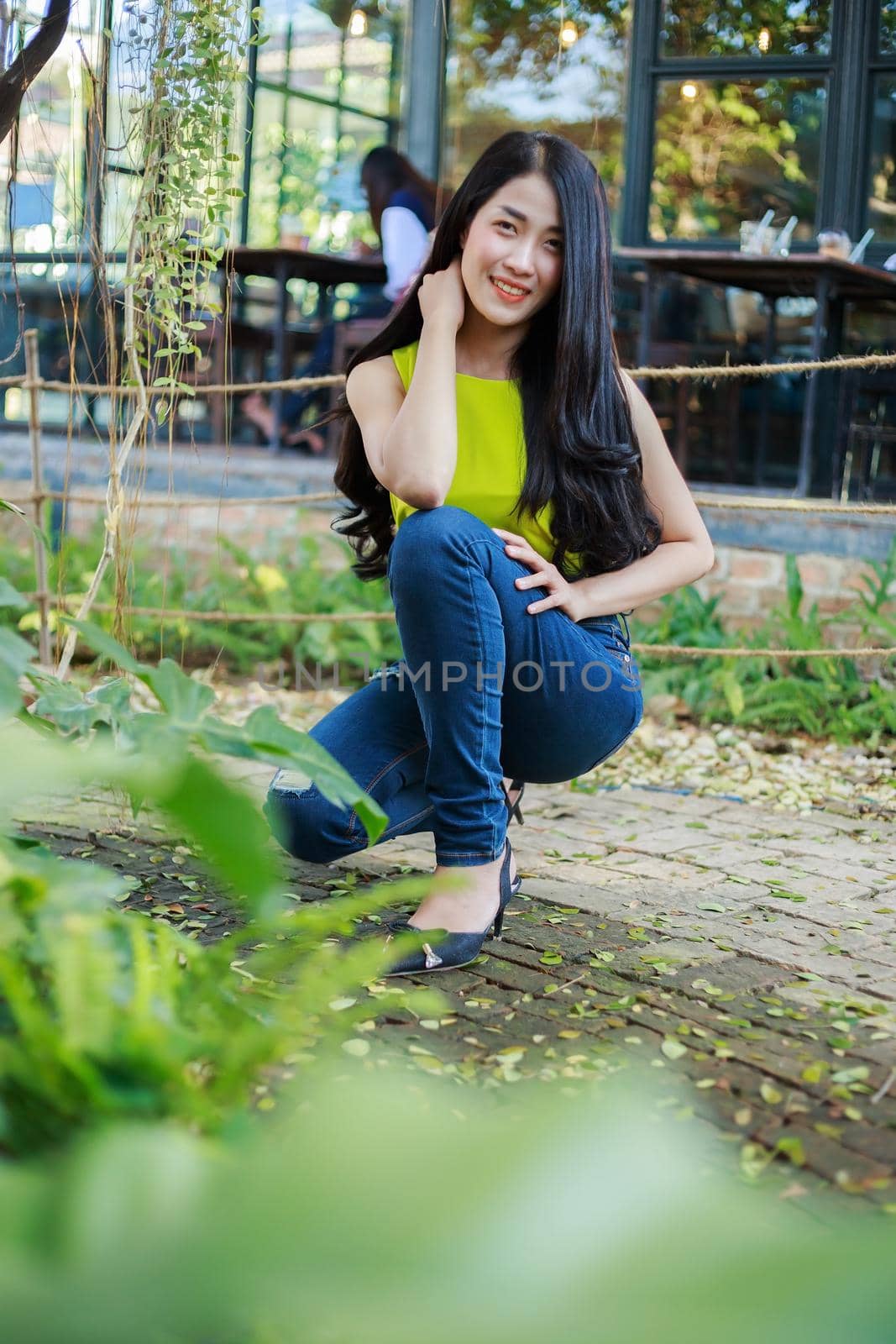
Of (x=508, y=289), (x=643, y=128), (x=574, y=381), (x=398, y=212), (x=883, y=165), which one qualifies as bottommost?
(x=574, y=381)

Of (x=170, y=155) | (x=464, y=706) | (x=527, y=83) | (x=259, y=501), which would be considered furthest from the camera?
(x=527, y=83)

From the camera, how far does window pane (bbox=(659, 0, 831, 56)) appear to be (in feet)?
16.6

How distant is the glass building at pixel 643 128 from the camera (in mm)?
5012

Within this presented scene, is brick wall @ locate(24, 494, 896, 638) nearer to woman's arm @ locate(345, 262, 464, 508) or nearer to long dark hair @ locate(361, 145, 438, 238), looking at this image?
long dark hair @ locate(361, 145, 438, 238)

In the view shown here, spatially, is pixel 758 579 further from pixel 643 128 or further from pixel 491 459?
pixel 491 459

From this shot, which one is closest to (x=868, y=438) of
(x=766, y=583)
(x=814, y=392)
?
(x=814, y=392)

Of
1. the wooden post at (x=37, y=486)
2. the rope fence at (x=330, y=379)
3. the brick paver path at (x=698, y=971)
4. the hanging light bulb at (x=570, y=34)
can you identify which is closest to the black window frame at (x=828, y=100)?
the hanging light bulb at (x=570, y=34)

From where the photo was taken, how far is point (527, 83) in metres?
7.25

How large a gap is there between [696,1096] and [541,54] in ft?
22.4

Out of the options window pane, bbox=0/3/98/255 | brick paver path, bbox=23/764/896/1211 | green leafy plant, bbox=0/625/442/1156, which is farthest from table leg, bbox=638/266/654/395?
green leafy plant, bbox=0/625/442/1156

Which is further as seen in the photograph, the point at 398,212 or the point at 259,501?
the point at 398,212

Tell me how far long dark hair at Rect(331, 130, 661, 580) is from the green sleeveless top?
0.7 inches

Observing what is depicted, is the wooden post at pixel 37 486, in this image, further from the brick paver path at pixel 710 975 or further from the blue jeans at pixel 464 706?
the blue jeans at pixel 464 706

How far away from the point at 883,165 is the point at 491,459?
3.76m
